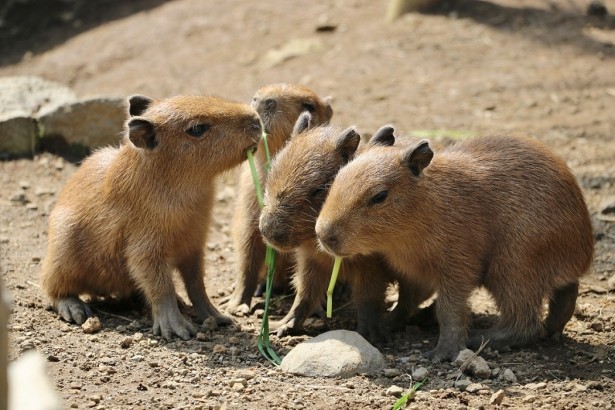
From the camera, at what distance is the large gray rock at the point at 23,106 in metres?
9.95

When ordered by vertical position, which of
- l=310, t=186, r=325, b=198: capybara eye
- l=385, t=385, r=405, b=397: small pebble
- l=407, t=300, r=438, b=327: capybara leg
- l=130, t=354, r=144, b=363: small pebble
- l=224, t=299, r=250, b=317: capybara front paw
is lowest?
l=407, t=300, r=438, b=327: capybara leg

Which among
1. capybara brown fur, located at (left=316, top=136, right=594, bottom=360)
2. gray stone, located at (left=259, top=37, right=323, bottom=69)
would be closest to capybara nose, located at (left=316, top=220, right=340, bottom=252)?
capybara brown fur, located at (left=316, top=136, right=594, bottom=360)

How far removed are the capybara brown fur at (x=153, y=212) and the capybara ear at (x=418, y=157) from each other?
3.79 ft

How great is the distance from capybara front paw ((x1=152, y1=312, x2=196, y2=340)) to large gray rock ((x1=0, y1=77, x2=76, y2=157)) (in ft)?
13.9

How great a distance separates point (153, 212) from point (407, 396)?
2.34 metres

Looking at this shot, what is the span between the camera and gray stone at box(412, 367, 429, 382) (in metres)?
5.84

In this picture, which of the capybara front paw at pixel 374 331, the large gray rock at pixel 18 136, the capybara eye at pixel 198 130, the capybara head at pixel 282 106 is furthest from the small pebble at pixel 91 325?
the large gray rock at pixel 18 136

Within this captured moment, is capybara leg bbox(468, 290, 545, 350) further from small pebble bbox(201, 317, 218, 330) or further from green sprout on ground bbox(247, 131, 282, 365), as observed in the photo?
small pebble bbox(201, 317, 218, 330)

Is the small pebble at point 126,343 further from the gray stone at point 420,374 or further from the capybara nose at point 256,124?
the gray stone at point 420,374

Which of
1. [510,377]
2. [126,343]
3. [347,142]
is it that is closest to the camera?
[510,377]

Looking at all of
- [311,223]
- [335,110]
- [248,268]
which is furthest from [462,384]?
[335,110]

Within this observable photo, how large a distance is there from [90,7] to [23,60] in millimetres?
1831

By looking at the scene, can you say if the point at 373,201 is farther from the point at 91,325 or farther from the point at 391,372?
the point at 91,325

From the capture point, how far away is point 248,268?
7512 mm
